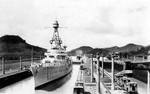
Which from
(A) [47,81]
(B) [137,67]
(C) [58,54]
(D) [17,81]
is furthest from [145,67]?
(D) [17,81]

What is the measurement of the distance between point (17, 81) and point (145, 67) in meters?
27.3

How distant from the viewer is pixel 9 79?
1387 inches

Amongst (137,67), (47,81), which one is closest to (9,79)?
(47,81)

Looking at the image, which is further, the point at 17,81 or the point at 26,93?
the point at 17,81

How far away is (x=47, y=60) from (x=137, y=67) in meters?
20.7

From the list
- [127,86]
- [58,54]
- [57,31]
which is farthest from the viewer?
[57,31]

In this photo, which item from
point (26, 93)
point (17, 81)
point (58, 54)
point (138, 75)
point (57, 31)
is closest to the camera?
point (26, 93)

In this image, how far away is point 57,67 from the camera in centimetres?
3662

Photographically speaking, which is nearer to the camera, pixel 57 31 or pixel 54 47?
pixel 54 47

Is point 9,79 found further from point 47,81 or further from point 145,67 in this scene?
point 145,67

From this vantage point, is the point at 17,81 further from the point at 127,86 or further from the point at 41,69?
the point at 127,86

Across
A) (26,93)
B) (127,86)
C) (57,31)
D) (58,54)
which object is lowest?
(26,93)

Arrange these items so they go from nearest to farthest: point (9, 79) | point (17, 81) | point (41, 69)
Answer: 1. point (41, 69)
2. point (9, 79)
3. point (17, 81)

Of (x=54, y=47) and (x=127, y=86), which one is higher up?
(x=54, y=47)
